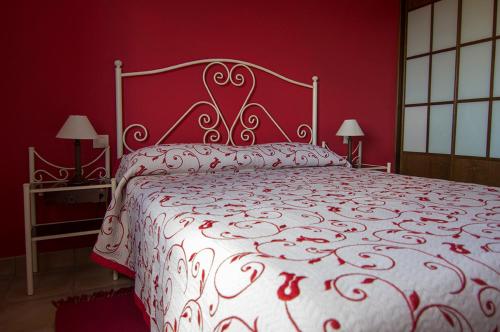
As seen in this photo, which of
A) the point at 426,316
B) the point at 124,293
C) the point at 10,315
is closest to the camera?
the point at 426,316

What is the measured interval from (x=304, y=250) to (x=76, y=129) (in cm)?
165

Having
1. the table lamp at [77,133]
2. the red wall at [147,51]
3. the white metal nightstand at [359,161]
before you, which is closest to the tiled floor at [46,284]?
the red wall at [147,51]

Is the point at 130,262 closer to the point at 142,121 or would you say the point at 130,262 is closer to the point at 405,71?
the point at 142,121

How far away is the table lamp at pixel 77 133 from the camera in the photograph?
6.61 feet

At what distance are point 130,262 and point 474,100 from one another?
2712 mm

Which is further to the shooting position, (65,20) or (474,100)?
(474,100)

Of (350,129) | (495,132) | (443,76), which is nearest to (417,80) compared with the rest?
(443,76)

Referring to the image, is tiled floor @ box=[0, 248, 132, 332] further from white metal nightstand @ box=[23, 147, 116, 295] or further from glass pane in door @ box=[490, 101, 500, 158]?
glass pane in door @ box=[490, 101, 500, 158]

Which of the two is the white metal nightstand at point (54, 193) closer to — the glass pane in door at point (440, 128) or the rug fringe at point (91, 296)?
the rug fringe at point (91, 296)

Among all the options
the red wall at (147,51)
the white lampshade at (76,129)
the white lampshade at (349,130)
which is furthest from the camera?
the white lampshade at (349,130)

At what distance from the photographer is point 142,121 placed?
2445mm

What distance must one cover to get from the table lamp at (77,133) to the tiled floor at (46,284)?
1.73ft

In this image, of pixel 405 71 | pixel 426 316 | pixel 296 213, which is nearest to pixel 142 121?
pixel 296 213

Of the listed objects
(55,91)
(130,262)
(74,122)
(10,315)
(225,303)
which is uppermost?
(55,91)
